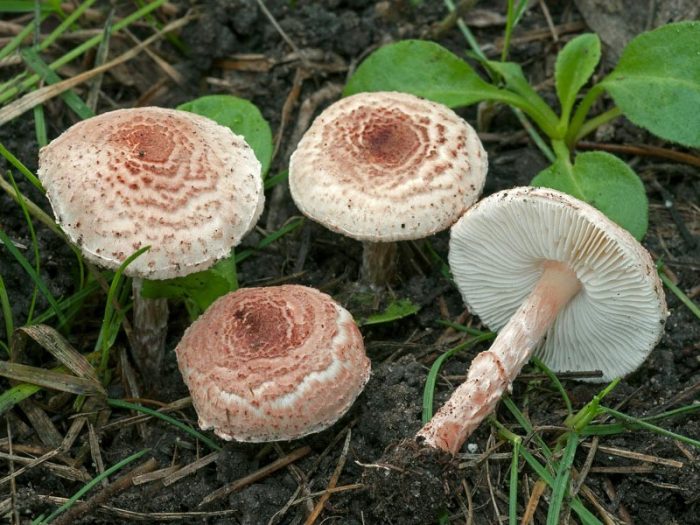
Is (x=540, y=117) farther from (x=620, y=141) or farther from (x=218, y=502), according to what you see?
(x=218, y=502)

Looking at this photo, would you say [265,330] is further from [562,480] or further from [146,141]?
[562,480]

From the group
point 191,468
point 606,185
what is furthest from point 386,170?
point 191,468

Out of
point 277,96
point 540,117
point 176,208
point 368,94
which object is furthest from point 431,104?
point 176,208

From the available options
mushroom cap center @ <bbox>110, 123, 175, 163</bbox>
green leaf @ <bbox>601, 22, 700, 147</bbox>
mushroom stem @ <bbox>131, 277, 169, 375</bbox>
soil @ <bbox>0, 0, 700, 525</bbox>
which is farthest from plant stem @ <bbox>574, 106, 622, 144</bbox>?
mushroom stem @ <bbox>131, 277, 169, 375</bbox>

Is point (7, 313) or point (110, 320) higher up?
point (7, 313)

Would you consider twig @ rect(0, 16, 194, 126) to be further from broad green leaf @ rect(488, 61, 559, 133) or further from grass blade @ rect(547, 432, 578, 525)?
grass blade @ rect(547, 432, 578, 525)

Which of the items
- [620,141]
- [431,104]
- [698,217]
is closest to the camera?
[431,104]
